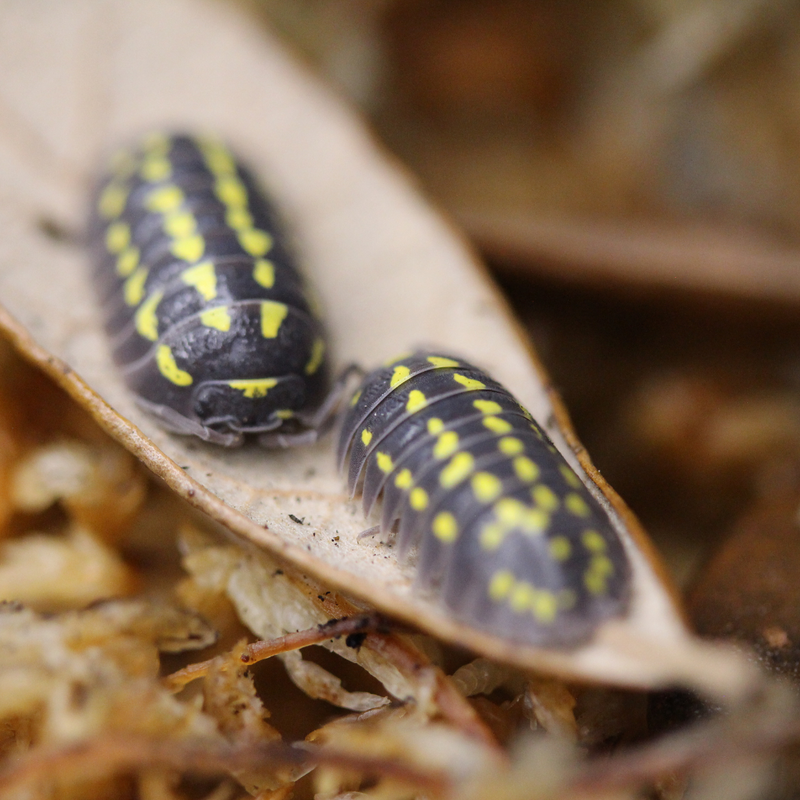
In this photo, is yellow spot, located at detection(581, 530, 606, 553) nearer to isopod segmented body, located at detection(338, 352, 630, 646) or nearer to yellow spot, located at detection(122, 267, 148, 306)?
isopod segmented body, located at detection(338, 352, 630, 646)

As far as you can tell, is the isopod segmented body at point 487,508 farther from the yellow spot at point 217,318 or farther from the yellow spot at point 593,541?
the yellow spot at point 217,318

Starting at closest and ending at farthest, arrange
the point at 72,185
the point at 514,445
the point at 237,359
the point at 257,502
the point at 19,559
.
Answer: the point at 514,445 < the point at 257,502 < the point at 19,559 < the point at 237,359 < the point at 72,185

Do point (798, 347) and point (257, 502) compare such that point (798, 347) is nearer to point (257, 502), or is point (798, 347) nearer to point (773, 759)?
point (773, 759)

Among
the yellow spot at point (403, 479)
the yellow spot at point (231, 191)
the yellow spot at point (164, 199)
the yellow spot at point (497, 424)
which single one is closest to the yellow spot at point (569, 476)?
the yellow spot at point (497, 424)

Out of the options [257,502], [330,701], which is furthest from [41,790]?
[257,502]

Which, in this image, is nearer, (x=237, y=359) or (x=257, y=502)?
(x=257, y=502)

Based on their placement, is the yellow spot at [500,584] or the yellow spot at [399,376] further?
the yellow spot at [399,376]

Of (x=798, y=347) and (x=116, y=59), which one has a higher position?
(x=116, y=59)
